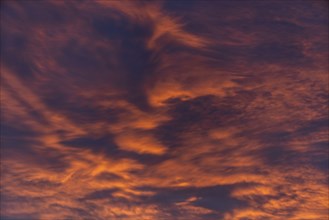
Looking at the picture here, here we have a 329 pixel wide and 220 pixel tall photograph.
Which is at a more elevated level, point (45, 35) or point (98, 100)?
point (45, 35)

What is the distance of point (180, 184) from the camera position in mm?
9602

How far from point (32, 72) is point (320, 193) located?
791 centimetres

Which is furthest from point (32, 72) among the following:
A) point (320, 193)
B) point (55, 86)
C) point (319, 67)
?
point (320, 193)

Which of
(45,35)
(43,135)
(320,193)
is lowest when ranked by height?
(320,193)

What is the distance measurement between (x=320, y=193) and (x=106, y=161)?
582 centimetres

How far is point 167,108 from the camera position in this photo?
7727 mm

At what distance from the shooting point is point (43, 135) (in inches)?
331

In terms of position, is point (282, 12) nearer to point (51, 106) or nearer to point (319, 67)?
point (319, 67)

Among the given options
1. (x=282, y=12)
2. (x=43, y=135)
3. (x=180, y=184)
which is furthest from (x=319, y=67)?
(x=43, y=135)

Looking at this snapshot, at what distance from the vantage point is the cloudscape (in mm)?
6340

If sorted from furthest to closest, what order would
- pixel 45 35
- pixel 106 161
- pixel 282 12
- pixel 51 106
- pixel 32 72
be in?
pixel 106 161, pixel 51 106, pixel 32 72, pixel 45 35, pixel 282 12

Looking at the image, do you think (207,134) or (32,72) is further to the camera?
(207,134)

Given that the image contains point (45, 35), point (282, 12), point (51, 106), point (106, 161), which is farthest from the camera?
point (106, 161)

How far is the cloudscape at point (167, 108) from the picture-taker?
634 centimetres
